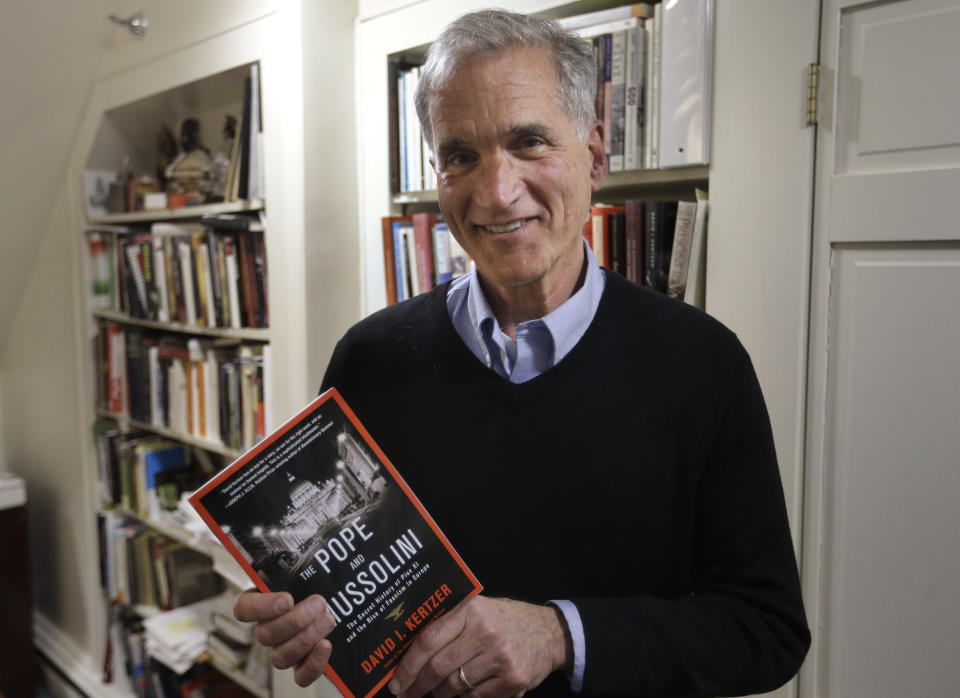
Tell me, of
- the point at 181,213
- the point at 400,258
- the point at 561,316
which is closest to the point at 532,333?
the point at 561,316

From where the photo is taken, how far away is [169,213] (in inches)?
94.2

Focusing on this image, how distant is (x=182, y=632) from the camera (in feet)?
7.82

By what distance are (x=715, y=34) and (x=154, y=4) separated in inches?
77.2

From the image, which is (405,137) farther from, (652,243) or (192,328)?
(192,328)

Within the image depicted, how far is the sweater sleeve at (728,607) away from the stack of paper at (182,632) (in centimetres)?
188

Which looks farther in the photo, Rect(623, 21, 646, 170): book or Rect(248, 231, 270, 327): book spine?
Rect(248, 231, 270, 327): book spine

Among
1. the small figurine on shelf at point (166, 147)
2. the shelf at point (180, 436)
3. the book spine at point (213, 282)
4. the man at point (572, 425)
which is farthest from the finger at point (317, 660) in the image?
the small figurine on shelf at point (166, 147)

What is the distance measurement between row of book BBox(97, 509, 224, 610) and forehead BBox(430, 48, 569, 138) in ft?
7.41

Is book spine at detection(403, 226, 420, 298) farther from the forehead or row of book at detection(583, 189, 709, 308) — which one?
the forehead

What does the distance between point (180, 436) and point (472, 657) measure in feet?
6.53

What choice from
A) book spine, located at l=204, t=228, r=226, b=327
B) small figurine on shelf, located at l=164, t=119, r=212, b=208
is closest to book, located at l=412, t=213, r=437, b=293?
book spine, located at l=204, t=228, r=226, b=327

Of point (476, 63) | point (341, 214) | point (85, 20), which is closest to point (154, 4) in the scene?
point (85, 20)

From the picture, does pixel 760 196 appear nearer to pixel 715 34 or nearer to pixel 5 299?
pixel 715 34

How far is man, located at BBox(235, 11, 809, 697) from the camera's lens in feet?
2.87
